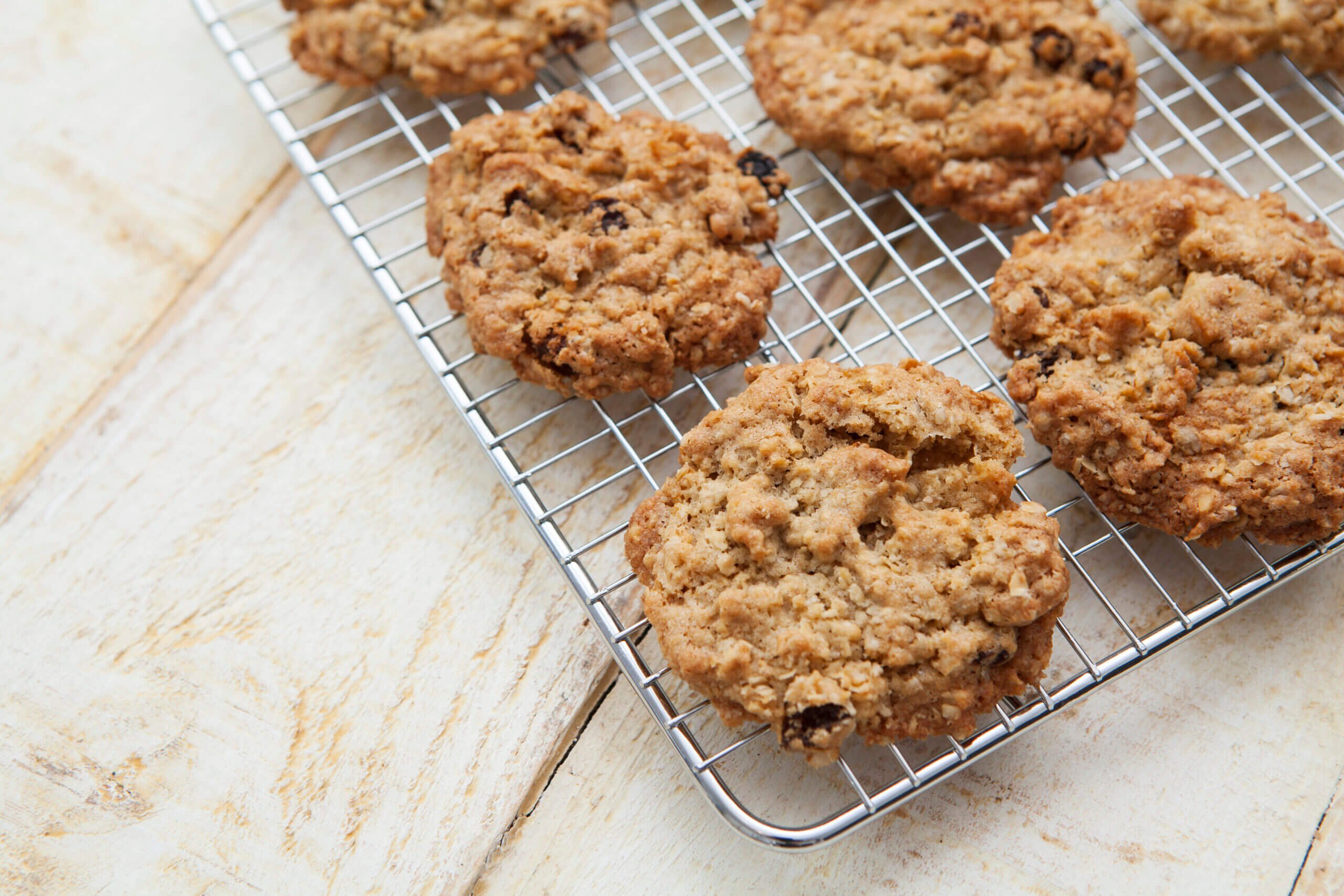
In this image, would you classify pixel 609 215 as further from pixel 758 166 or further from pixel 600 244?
pixel 758 166

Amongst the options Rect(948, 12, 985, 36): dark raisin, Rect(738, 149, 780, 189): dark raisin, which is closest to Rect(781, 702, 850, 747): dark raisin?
Rect(738, 149, 780, 189): dark raisin

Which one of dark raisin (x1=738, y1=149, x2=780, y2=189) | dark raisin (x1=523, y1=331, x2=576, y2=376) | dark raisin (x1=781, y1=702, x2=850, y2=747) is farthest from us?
dark raisin (x1=738, y1=149, x2=780, y2=189)

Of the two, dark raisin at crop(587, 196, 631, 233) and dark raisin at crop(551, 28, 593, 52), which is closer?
dark raisin at crop(587, 196, 631, 233)

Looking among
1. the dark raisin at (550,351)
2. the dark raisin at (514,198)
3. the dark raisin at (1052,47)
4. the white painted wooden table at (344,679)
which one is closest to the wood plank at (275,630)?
the white painted wooden table at (344,679)

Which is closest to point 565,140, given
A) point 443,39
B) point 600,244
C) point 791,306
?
point 600,244

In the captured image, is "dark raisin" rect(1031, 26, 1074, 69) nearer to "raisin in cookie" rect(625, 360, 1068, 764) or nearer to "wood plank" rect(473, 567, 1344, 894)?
"raisin in cookie" rect(625, 360, 1068, 764)

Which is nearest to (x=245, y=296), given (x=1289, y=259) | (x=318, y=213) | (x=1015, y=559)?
(x=318, y=213)

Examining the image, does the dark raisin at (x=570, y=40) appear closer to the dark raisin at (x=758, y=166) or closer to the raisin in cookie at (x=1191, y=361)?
the dark raisin at (x=758, y=166)
